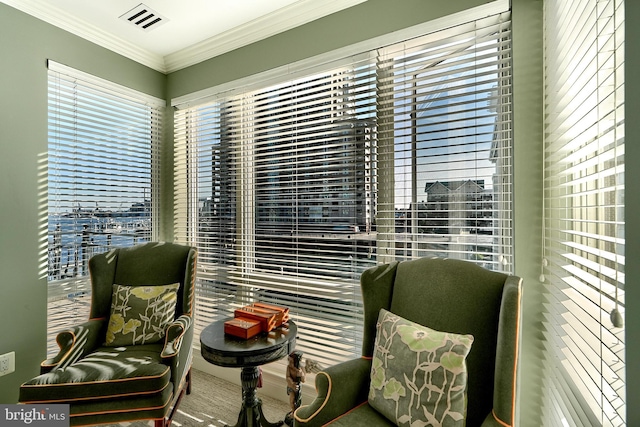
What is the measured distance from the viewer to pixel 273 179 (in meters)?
2.47

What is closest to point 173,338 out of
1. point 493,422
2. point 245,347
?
point 245,347

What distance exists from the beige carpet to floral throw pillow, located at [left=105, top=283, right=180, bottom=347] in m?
0.54

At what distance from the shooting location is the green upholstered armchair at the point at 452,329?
1.25m

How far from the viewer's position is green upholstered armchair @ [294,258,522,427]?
4.11 ft

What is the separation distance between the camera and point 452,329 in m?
1.47

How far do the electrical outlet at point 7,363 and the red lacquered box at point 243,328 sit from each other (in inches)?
56.8

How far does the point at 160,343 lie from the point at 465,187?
80.8 inches

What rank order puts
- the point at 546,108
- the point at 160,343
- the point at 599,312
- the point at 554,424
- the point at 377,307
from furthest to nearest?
the point at 160,343 → the point at 377,307 → the point at 546,108 → the point at 554,424 → the point at 599,312

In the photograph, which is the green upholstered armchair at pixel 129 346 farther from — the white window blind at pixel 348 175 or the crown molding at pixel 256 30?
the crown molding at pixel 256 30

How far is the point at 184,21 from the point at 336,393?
2.56m

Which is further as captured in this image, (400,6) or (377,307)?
(400,6)

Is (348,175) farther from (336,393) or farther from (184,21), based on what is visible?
(184,21)

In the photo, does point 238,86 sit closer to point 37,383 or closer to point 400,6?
point 400,6

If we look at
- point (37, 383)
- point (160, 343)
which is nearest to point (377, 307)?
point (160, 343)
